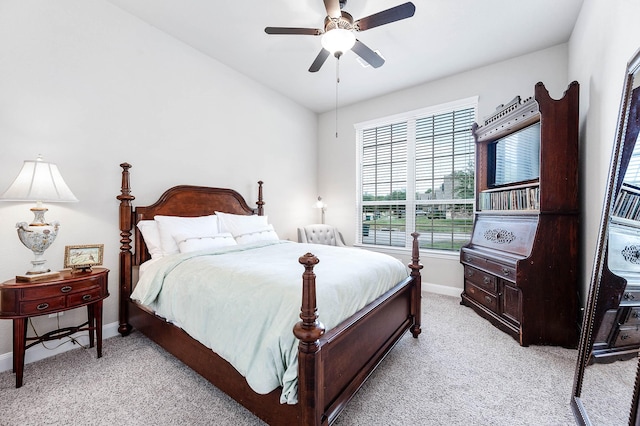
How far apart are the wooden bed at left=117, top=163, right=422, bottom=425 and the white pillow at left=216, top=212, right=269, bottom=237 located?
0.21 meters

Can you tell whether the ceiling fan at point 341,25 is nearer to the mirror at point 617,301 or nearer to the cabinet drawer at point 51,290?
the mirror at point 617,301

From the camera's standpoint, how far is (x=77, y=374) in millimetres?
1908

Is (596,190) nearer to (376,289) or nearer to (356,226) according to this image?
(376,289)

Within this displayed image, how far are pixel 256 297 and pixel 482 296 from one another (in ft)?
8.46

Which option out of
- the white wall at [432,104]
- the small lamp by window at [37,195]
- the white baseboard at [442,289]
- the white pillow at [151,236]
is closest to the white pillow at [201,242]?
the white pillow at [151,236]

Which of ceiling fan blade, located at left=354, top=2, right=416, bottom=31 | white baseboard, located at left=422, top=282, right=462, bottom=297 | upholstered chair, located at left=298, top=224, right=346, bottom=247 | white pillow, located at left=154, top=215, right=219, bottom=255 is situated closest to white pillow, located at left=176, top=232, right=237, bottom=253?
white pillow, located at left=154, top=215, right=219, bottom=255

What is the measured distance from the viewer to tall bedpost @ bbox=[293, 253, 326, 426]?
3.81 ft

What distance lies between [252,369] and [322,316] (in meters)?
0.43

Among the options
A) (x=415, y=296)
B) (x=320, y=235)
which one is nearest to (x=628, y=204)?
(x=415, y=296)

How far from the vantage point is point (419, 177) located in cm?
401

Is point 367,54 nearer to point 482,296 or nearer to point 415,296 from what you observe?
point 415,296

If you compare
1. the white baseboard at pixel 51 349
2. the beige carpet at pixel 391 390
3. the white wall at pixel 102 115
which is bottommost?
the beige carpet at pixel 391 390

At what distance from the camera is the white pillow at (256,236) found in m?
3.05

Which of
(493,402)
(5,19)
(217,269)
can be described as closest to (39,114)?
(5,19)
